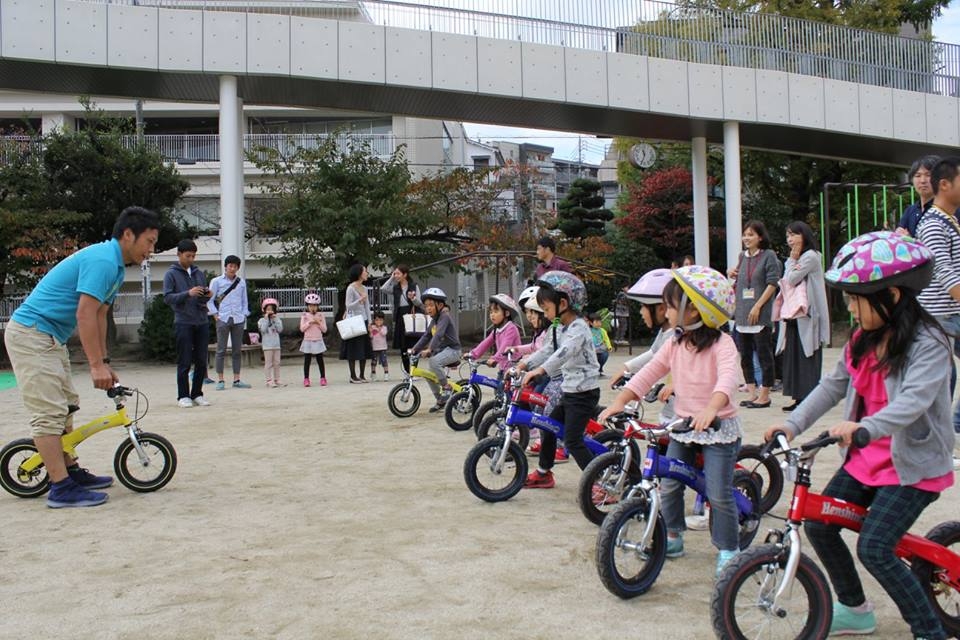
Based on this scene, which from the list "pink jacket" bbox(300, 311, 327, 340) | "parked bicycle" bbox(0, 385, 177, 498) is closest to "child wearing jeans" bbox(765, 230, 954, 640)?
"parked bicycle" bbox(0, 385, 177, 498)

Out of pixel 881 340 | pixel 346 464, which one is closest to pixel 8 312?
pixel 346 464

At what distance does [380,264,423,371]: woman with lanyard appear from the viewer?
1169cm

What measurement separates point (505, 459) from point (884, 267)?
9.82ft

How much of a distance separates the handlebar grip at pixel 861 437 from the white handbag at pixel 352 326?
9680mm

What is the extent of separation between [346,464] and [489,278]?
23198mm

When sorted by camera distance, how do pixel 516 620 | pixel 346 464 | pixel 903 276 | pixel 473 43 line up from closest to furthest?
1. pixel 903 276
2. pixel 516 620
3. pixel 346 464
4. pixel 473 43

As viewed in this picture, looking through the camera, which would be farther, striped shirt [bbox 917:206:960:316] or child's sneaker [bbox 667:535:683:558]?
striped shirt [bbox 917:206:960:316]

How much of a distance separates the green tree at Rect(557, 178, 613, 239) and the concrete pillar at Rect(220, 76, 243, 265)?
1310 cm

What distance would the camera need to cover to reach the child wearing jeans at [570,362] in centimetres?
521

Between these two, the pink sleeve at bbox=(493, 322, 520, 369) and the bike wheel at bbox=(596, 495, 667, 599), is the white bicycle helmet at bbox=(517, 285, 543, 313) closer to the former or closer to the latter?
the pink sleeve at bbox=(493, 322, 520, 369)

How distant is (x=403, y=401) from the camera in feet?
29.6

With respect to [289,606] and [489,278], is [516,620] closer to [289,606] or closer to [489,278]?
[289,606]

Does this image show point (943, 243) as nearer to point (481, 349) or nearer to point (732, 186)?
point (481, 349)

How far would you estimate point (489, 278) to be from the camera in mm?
29469
